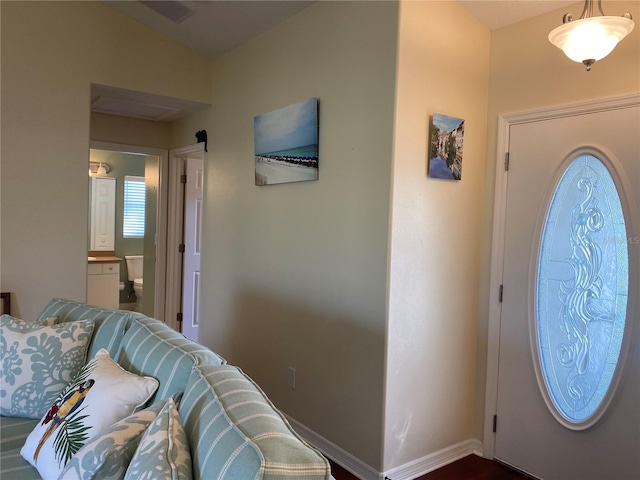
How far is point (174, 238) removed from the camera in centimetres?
464

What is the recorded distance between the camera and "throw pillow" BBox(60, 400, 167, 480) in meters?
1.16

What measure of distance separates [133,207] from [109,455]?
632cm

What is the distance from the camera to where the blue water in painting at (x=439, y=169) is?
248 centimetres

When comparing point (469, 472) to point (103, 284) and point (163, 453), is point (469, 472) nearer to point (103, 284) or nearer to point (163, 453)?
point (163, 453)

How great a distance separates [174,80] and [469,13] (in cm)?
214

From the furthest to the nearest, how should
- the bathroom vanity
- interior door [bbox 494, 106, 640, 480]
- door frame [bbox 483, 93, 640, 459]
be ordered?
the bathroom vanity < door frame [bbox 483, 93, 640, 459] < interior door [bbox 494, 106, 640, 480]

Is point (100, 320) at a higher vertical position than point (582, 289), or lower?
lower

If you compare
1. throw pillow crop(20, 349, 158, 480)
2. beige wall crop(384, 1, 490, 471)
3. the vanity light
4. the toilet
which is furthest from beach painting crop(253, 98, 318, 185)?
the toilet

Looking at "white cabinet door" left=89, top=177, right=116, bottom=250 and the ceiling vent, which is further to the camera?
"white cabinet door" left=89, top=177, right=116, bottom=250

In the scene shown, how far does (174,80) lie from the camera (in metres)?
3.63

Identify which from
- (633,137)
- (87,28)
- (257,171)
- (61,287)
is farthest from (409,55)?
(61,287)

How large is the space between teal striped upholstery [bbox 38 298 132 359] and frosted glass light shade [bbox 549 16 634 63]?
2040 mm

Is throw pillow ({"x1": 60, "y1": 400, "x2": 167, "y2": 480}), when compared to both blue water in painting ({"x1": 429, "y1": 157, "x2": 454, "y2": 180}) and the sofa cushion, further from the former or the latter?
blue water in painting ({"x1": 429, "y1": 157, "x2": 454, "y2": 180})

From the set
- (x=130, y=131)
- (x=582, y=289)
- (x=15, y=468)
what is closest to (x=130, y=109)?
(x=130, y=131)
